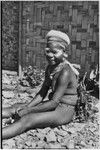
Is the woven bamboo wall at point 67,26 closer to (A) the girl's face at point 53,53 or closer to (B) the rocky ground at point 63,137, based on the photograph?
(B) the rocky ground at point 63,137

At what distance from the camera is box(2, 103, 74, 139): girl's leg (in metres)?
4.72

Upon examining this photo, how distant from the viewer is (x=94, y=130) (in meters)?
5.45

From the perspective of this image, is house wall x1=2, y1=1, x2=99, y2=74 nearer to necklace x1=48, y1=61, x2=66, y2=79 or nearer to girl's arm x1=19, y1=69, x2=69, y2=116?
necklace x1=48, y1=61, x2=66, y2=79

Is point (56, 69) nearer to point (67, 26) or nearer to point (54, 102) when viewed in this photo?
point (54, 102)

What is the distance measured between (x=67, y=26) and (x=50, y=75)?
8.78 feet

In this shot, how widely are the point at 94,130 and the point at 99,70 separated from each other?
215cm

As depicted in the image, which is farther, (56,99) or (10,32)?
(10,32)

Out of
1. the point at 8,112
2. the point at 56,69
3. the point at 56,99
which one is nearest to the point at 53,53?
the point at 56,69

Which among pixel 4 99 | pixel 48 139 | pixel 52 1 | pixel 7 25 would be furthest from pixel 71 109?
pixel 7 25

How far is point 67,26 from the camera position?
25.5 feet

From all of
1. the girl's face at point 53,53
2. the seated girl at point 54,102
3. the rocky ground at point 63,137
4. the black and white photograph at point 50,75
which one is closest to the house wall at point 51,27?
the black and white photograph at point 50,75

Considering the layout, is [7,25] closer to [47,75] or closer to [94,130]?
[47,75]

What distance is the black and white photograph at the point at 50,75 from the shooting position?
498 centimetres

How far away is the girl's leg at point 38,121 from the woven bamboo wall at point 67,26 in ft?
8.71
